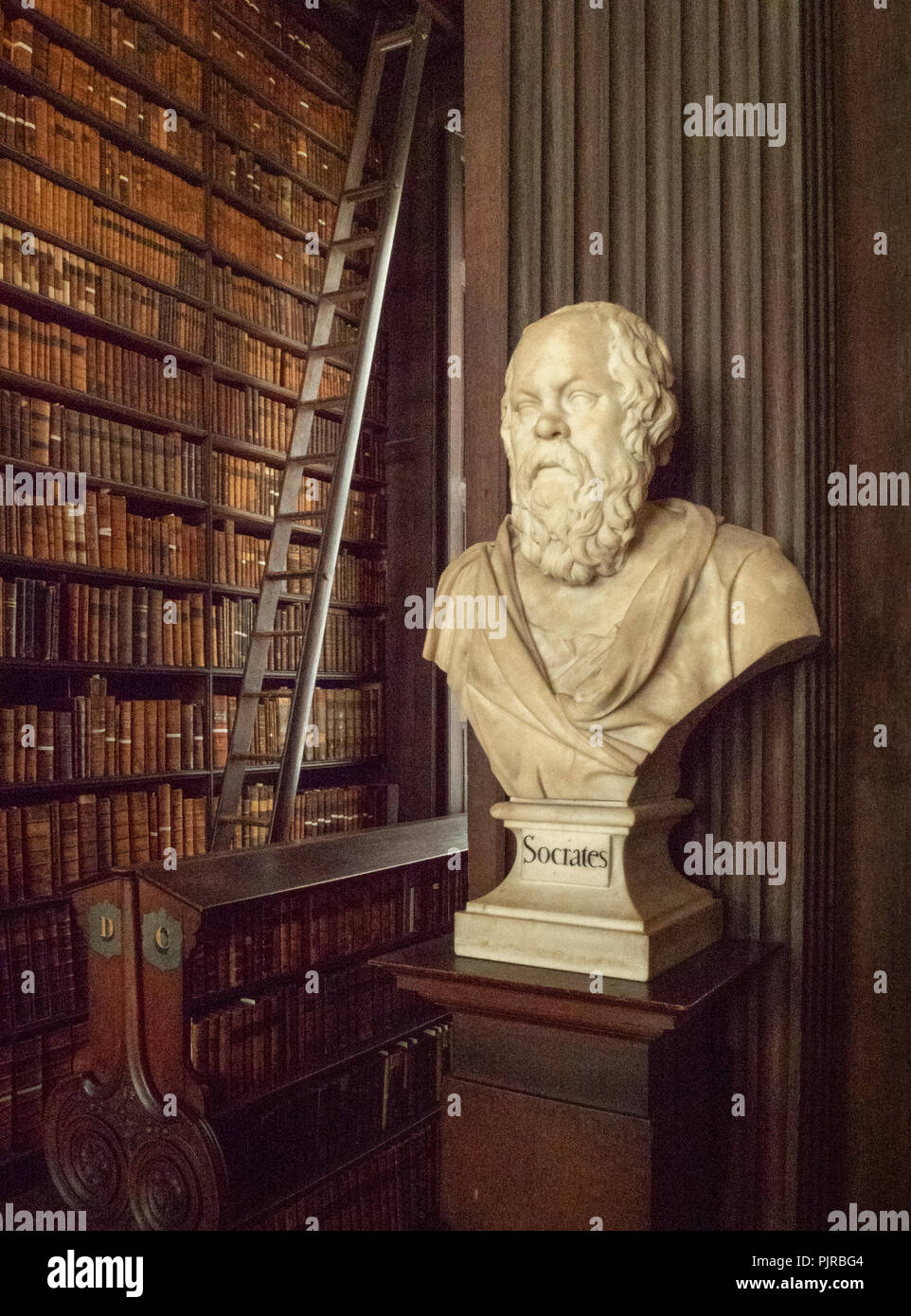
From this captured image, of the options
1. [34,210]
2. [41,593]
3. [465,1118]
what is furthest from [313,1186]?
[34,210]

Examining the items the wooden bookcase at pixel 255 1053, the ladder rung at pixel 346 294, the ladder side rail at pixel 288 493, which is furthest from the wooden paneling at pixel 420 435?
the wooden bookcase at pixel 255 1053

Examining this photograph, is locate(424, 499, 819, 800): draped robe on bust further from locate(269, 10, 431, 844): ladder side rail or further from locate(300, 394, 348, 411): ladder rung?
locate(300, 394, 348, 411): ladder rung

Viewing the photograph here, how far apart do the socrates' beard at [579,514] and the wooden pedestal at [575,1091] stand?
58 cm

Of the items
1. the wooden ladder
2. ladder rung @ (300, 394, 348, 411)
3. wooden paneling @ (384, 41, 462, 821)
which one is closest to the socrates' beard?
the wooden ladder

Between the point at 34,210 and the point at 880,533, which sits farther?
the point at 34,210

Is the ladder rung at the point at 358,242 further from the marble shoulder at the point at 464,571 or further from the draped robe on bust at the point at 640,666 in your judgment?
the draped robe on bust at the point at 640,666

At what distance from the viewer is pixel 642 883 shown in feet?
5.01

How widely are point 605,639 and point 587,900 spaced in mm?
371

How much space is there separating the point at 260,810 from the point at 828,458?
2.69 m

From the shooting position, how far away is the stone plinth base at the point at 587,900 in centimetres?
145

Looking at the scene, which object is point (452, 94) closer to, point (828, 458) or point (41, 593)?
point (41, 593)

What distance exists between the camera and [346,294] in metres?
3.96

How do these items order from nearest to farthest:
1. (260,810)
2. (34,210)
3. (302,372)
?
(34,210)
(260,810)
(302,372)

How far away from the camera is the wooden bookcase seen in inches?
90.8
